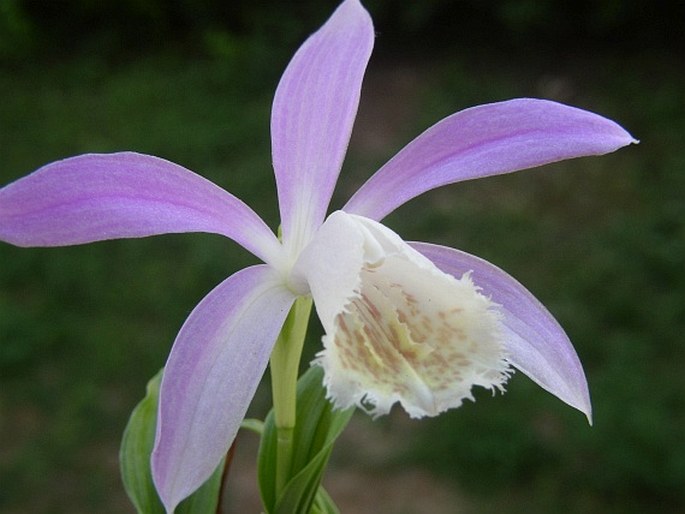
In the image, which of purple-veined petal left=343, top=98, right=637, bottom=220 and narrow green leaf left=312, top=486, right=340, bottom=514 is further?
narrow green leaf left=312, top=486, right=340, bottom=514

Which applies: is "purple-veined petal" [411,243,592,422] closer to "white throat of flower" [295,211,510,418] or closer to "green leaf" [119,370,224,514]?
"white throat of flower" [295,211,510,418]

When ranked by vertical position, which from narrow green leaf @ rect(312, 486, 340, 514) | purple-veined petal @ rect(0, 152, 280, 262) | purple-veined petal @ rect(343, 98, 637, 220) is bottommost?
narrow green leaf @ rect(312, 486, 340, 514)

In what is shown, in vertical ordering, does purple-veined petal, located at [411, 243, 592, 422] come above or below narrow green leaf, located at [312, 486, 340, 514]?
above

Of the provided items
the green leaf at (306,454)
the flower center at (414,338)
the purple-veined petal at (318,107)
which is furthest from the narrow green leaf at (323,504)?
the purple-veined petal at (318,107)

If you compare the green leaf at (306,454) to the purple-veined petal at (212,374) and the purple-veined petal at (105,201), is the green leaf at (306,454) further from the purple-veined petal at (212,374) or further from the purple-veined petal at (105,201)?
the purple-veined petal at (105,201)

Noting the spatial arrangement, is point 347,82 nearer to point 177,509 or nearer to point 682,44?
point 177,509

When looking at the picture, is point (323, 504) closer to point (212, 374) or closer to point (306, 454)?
point (306, 454)

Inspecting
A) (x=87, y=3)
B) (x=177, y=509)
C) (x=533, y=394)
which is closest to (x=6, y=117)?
(x=87, y=3)

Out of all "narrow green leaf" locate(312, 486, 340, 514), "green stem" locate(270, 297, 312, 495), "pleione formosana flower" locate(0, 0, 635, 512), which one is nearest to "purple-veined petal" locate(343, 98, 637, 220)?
"pleione formosana flower" locate(0, 0, 635, 512)
